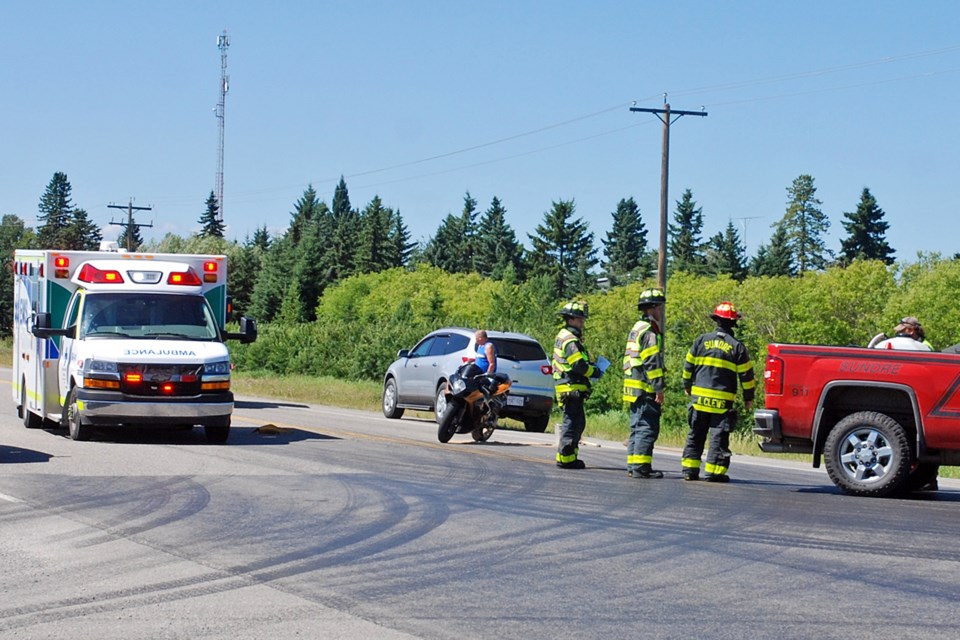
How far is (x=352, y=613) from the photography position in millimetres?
6875

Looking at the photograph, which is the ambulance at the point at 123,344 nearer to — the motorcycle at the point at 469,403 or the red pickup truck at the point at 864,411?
the motorcycle at the point at 469,403

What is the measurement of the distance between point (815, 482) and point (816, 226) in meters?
130

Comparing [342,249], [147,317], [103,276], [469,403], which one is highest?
[342,249]

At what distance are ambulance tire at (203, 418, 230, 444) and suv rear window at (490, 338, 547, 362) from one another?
6.92m

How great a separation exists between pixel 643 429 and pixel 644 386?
0.44 meters

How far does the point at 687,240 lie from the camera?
138750mm

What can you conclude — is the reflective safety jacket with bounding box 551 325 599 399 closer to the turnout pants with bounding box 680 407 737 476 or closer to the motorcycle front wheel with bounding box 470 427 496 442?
the turnout pants with bounding box 680 407 737 476

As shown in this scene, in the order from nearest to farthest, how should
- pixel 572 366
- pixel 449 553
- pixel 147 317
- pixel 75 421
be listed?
1. pixel 449 553
2. pixel 572 366
3. pixel 75 421
4. pixel 147 317

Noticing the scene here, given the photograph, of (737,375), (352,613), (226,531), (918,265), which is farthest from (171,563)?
(918,265)

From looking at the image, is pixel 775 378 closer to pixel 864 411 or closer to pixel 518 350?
pixel 864 411

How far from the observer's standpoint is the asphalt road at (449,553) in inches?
266

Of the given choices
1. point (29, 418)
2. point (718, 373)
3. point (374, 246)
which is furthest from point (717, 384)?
point (374, 246)

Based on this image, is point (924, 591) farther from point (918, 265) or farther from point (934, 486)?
point (918, 265)

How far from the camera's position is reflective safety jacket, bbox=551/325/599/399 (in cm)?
1433
